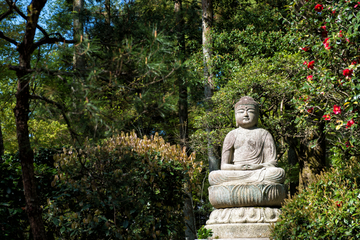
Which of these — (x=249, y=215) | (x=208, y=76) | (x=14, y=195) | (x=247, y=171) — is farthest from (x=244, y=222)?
(x=208, y=76)

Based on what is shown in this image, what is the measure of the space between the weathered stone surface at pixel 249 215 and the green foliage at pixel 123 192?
4.05 feet

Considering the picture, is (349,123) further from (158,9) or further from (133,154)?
(158,9)

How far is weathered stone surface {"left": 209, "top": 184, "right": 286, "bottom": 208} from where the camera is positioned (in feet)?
22.4

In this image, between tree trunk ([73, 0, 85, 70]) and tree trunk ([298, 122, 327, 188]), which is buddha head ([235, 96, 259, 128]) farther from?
tree trunk ([298, 122, 327, 188])

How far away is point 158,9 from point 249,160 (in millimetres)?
8521

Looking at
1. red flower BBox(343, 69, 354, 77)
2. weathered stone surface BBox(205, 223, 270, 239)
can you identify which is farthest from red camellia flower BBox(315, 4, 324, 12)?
weathered stone surface BBox(205, 223, 270, 239)

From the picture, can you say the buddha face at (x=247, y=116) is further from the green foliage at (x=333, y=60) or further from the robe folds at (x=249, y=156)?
the green foliage at (x=333, y=60)

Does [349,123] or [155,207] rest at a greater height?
[349,123]

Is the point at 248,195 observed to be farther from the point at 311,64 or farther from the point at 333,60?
the point at 333,60

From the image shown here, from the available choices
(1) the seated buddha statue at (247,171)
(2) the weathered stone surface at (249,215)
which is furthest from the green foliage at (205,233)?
(1) the seated buddha statue at (247,171)

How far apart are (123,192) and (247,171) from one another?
90.3 inches

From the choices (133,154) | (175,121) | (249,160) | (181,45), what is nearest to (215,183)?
(249,160)

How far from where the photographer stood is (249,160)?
25.4 ft

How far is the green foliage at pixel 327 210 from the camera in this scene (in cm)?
495
